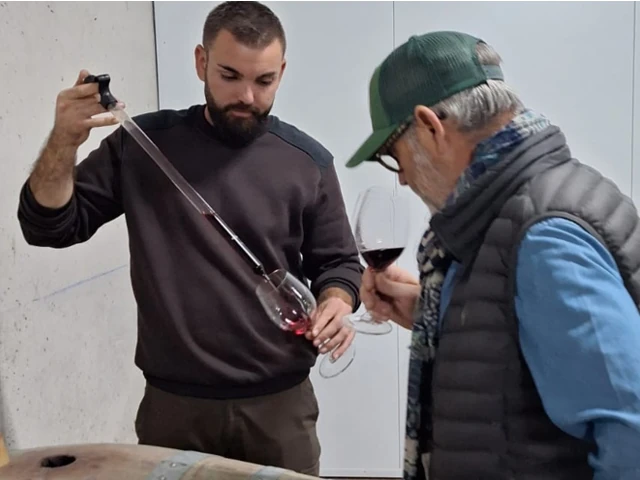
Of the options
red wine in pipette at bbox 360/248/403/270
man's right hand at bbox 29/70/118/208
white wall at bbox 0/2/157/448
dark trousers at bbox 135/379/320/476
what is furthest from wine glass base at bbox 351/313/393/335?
white wall at bbox 0/2/157/448

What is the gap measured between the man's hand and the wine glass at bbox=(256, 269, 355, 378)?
12 mm

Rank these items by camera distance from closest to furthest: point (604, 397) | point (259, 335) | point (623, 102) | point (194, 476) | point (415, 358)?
point (604, 397), point (415, 358), point (194, 476), point (259, 335), point (623, 102)

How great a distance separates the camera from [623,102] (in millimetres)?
2410

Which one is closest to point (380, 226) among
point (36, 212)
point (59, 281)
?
point (36, 212)

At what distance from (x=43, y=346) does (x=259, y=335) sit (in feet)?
1.96

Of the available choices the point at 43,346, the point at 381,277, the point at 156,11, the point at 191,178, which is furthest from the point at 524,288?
the point at 156,11

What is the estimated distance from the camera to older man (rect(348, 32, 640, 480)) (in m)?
0.73

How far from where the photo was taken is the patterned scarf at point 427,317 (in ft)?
2.83

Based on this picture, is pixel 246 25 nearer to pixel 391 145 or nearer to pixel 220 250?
pixel 220 250

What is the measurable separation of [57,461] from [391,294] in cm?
63

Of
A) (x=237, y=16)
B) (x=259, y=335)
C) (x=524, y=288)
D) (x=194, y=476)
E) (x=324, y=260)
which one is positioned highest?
(x=237, y=16)

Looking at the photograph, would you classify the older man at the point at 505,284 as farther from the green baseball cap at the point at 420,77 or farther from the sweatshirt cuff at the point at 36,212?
the sweatshirt cuff at the point at 36,212

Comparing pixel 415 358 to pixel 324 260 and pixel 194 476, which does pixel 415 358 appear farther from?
pixel 324 260

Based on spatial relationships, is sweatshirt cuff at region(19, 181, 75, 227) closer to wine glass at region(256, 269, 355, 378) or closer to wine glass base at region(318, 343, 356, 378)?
wine glass at region(256, 269, 355, 378)
